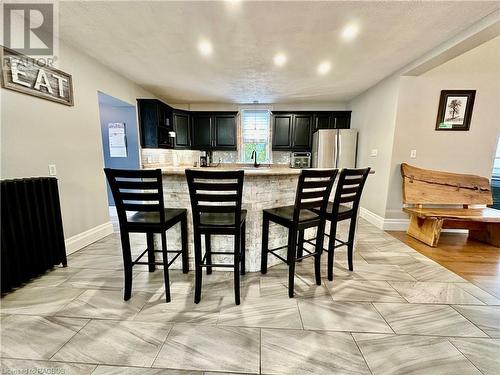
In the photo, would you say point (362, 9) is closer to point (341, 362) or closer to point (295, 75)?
point (295, 75)

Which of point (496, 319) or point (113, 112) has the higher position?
point (113, 112)

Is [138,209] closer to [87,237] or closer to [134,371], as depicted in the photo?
[134,371]

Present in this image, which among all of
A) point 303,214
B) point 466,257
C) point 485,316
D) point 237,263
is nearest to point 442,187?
point 466,257

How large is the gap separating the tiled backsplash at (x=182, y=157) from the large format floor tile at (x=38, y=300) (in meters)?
2.75

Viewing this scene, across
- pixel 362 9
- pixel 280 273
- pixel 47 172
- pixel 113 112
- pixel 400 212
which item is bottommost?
pixel 280 273

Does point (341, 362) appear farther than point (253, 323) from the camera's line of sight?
No

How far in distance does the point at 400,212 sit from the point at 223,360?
3.56 m

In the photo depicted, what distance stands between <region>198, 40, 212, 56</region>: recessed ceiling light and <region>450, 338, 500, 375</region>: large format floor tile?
11.3 ft

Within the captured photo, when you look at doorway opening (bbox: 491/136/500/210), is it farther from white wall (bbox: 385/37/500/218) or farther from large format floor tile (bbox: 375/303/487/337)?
large format floor tile (bbox: 375/303/487/337)

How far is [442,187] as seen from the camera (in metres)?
3.21

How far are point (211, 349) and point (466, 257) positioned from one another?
10.5 ft

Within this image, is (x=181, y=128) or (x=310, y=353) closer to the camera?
(x=310, y=353)

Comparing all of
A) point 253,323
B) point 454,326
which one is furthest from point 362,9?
point 253,323

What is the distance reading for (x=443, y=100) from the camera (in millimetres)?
3168
